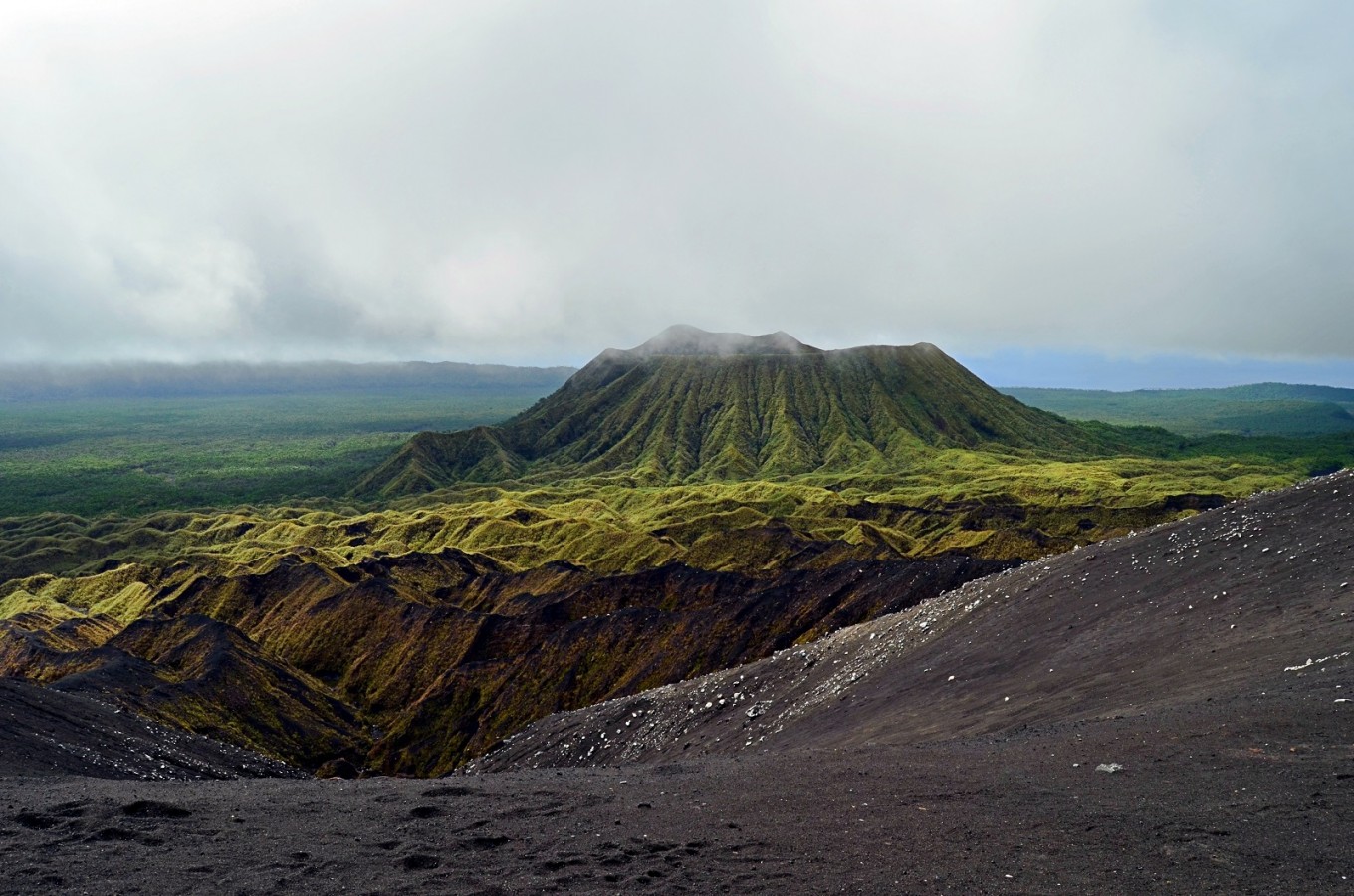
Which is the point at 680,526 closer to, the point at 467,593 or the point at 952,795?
the point at 467,593

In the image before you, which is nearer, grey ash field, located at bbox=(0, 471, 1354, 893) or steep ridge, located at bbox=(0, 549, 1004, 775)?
grey ash field, located at bbox=(0, 471, 1354, 893)

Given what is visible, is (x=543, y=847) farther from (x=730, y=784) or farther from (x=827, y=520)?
(x=827, y=520)

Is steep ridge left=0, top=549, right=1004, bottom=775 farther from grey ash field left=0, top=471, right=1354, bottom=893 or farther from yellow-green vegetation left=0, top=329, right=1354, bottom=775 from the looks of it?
grey ash field left=0, top=471, right=1354, bottom=893

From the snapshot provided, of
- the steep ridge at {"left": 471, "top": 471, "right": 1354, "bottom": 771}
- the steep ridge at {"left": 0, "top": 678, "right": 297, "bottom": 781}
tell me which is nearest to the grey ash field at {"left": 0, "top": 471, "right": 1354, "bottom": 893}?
the steep ridge at {"left": 471, "top": 471, "right": 1354, "bottom": 771}

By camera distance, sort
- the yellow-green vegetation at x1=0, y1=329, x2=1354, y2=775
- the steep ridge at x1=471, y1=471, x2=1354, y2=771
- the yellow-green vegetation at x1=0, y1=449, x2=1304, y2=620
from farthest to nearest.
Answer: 1. the yellow-green vegetation at x1=0, y1=449, x2=1304, y2=620
2. the yellow-green vegetation at x1=0, y1=329, x2=1354, y2=775
3. the steep ridge at x1=471, y1=471, x2=1354, y2=771

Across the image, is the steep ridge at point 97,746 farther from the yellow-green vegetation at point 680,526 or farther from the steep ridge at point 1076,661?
the yellow-green vegetation at point 680,526

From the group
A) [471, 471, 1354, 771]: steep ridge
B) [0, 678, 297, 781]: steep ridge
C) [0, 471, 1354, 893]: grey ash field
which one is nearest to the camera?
[0, 471, 1354, 893]: grey ash field

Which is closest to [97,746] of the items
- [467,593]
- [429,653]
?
[429,653]

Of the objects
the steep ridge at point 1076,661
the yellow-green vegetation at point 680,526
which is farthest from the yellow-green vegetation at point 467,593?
the steep ridge at point 1076,661
